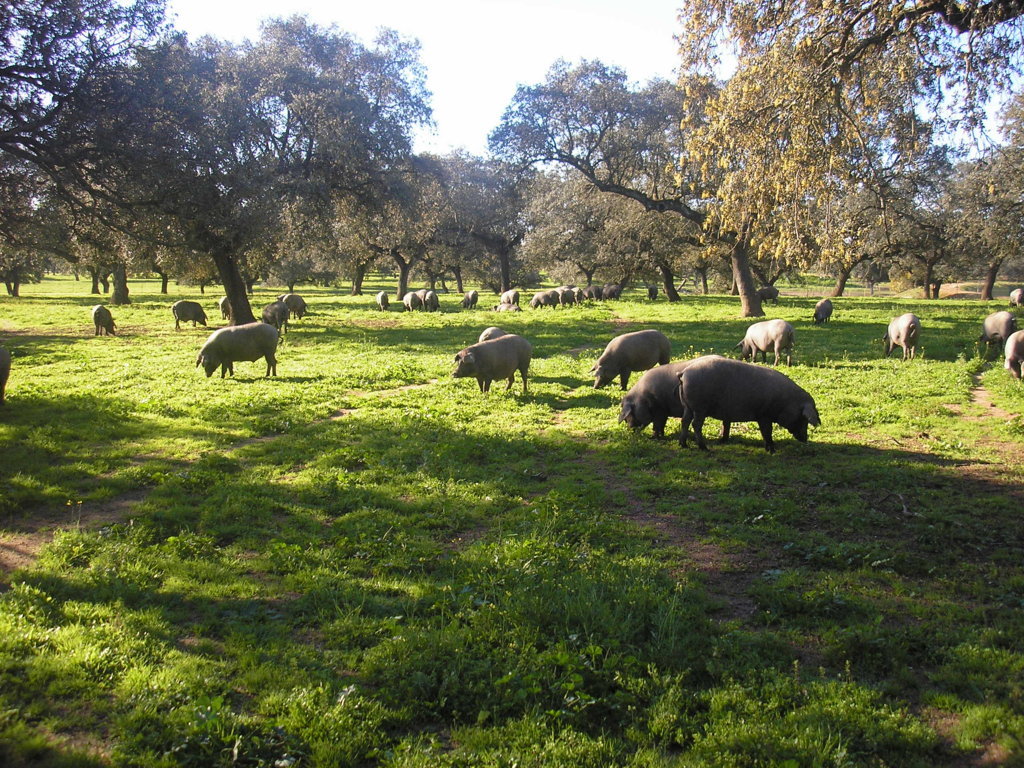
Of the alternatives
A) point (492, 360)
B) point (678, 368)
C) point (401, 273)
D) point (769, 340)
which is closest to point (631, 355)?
point (492, 360)

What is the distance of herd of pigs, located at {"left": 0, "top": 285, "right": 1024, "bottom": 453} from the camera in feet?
31.8

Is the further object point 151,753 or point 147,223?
point 147,223

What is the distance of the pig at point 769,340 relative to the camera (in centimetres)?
1623

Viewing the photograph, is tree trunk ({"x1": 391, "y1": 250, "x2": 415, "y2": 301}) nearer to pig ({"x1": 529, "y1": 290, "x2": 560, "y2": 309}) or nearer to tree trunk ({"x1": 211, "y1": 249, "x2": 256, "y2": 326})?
pig ({"x1": 529, "y1": 290, "x2": 560, "y2": 309})

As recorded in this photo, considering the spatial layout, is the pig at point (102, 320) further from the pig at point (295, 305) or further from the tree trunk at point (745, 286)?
the tree trunk at point (745, 286)

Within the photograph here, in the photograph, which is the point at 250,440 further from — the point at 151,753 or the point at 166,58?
the point at 166,58

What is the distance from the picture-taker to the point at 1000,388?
13211 mm

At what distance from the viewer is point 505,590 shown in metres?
5.48

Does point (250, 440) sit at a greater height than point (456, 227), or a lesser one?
lesser

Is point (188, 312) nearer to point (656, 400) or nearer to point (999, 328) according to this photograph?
point (656, 400)

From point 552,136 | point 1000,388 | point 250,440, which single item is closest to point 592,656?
point 250,440

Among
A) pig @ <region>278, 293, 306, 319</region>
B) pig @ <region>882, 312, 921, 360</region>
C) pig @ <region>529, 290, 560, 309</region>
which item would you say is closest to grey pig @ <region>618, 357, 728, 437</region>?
pig @ <region>882, 312, 921, 360</region>

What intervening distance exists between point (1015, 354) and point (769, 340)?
5.15 metres

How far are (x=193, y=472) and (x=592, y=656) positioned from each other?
21.4 ft
